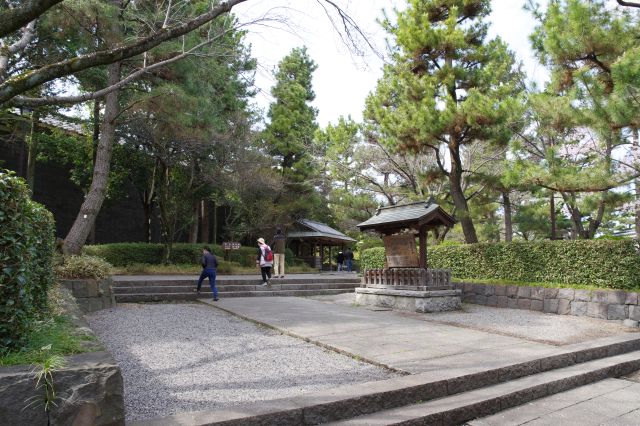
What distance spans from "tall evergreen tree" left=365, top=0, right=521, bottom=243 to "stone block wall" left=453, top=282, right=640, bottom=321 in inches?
93.9

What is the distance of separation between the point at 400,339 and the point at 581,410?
2496mm

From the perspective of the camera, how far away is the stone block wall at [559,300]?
8141 mm

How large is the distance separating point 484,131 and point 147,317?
30.5ft

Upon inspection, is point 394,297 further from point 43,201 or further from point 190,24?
point 43,201

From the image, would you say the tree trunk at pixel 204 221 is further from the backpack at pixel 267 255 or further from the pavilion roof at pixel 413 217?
the pavilion roof at pixel 413 217

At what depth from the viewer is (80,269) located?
887 centimetres

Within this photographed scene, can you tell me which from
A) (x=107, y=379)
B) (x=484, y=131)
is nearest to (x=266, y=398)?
(x=107, y=379)

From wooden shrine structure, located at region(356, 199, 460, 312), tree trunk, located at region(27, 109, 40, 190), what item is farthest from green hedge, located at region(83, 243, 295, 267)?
wooden shrine structure, located at region(356, 199, 460, 312)

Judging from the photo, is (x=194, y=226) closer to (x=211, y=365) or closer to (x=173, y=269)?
(x=173, y=269)

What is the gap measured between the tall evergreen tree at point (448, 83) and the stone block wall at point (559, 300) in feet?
7.82

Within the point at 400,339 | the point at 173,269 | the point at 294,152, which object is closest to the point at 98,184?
the point at 173,269

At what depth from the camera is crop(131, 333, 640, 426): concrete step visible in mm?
3027

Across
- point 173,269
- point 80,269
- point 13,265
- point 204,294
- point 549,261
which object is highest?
point 13,265

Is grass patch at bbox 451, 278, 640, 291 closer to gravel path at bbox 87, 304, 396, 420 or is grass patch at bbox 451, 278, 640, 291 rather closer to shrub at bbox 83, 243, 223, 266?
gravel path at bbox 87, 304, 396, 420
